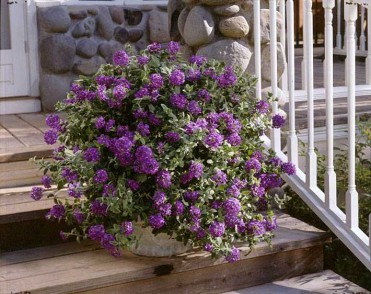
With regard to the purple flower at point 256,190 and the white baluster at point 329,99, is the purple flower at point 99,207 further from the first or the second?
the white baluster at point 329,99

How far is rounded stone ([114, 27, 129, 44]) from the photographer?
5355mm

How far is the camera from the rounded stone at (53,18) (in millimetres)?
5047

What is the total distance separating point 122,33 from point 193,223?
2708 mm

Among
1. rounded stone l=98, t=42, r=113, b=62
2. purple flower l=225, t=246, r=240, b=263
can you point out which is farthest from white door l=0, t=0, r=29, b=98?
purple flower l=225, t=246, r=240, b=263

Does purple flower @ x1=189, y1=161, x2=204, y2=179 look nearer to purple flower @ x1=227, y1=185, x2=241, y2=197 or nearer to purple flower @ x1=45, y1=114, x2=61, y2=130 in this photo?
purple flower @ x1=227, y1=185, x2=241, y2=197

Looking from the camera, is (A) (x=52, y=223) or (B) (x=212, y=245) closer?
(B) (x=212, y=245)

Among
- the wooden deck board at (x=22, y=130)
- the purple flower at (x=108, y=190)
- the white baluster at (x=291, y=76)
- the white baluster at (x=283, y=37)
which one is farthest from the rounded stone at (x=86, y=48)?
the purple flower at (x=108, y=190)

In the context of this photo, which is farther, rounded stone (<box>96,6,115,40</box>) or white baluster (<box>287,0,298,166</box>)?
rounded stone (<box>96,6,115,40</box>)

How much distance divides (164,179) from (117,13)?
2678mm

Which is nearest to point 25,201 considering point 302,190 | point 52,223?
point 52,223

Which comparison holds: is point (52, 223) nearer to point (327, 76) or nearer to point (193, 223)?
point (193, 223)

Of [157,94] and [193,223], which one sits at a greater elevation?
→ [157,94]

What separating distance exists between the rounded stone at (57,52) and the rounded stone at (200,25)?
5.47 feet

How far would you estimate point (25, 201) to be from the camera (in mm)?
3408
